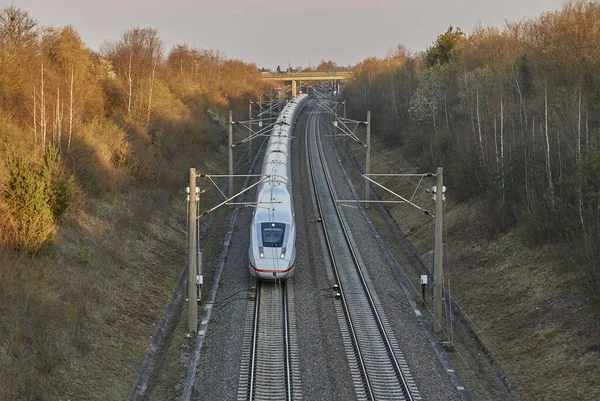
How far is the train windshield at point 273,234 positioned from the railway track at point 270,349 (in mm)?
1742

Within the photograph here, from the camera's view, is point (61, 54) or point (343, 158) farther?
point (343, 158)

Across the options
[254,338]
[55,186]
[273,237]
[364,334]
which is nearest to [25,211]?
[55,186]

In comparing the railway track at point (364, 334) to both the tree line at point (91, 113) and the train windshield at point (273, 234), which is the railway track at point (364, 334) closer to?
the train windshield at point (273, 234)

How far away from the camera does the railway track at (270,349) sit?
14.7 metres

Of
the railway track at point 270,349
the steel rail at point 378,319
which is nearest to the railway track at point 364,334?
the steel rail at point 378,319

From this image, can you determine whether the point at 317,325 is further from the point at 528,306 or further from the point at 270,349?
the point at 528,306

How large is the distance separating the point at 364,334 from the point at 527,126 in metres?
13.8

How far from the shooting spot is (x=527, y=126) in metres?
26.0

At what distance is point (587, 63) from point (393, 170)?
68.5 ft

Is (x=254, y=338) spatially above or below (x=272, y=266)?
below

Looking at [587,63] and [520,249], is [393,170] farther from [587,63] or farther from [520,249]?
[520,249]

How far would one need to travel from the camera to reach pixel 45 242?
62.2 feet

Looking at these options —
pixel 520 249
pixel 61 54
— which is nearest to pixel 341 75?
pixel 61 54

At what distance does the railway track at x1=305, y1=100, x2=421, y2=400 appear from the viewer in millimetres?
14920
